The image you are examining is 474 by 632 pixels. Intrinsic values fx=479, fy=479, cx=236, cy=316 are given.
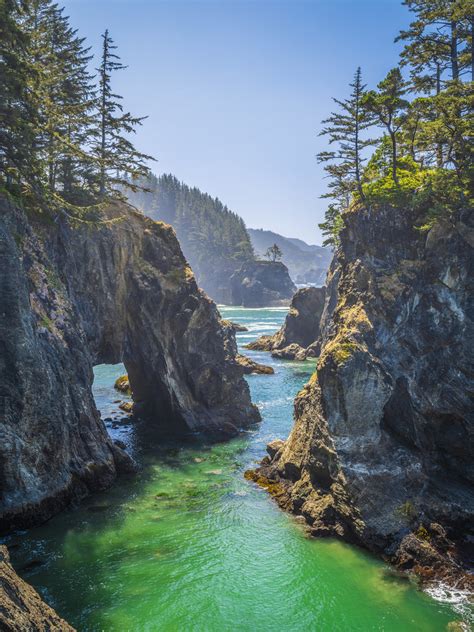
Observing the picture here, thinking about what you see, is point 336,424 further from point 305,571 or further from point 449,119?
point 449,119

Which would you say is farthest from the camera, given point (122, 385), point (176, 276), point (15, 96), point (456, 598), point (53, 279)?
point (122, 385)

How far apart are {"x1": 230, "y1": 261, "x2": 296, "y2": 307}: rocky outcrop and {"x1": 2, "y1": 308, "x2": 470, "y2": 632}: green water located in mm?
152693

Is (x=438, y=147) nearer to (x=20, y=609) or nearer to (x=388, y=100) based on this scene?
(x=388, y=100)

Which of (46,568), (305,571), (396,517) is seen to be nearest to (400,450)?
(396,517)

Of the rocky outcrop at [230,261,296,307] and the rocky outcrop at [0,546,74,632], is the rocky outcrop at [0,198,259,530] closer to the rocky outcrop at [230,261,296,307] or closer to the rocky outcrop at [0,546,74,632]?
the rocky outcrop at [0,546,74,632]

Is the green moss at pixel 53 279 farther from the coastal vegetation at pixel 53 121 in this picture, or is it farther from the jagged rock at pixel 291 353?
the jagged rock at pixel 291 353

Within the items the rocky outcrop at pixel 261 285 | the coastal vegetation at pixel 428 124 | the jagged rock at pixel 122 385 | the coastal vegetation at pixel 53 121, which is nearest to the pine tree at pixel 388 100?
the coastal vegetation at pixel 428 124

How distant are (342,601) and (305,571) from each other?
2219 mm

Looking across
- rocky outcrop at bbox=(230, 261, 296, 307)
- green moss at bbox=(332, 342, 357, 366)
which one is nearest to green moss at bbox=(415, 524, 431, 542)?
green moss at bbox=(332, 342, 357, 366)

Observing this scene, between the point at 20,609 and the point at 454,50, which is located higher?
the point at 454,50

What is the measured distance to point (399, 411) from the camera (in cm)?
2589

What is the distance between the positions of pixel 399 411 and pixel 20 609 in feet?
68.1

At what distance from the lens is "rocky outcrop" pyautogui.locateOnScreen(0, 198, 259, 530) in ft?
75.8

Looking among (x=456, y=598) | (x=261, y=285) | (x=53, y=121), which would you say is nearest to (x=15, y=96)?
(x=53, y=121)
